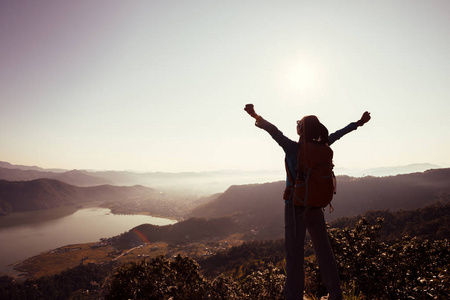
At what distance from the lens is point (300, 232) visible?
307cm

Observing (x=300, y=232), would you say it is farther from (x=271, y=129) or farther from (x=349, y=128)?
(x=349, y=128)

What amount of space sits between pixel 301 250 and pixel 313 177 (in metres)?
1.16

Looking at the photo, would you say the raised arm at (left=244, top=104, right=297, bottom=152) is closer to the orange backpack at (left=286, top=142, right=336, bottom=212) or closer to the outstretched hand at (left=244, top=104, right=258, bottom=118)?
the outstretched hand at (left=244, top=104, right=258, bottom=118)

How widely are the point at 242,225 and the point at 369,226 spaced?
157 metres

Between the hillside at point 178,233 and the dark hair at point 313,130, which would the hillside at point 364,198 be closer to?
the hillside at point 178,233

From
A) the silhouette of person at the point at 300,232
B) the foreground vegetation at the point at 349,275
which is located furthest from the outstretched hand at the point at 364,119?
the foreground vegetation at the point at 349,275

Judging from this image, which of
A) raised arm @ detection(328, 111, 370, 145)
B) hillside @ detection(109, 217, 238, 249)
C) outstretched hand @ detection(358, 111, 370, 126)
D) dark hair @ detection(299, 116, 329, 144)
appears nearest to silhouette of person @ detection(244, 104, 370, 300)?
dark hair @ detection(299, 116, 329, 144)

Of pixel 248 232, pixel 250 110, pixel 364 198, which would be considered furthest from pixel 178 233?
pixel 250 110

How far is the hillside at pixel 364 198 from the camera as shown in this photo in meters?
142

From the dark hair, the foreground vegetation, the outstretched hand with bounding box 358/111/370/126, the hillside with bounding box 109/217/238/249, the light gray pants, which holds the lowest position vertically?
the hillside with bounding box 109/217/238/249

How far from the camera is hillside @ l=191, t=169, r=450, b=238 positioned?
14188 centimetres

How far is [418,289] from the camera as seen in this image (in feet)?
15.2

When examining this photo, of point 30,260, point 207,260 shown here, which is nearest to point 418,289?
point 207,260

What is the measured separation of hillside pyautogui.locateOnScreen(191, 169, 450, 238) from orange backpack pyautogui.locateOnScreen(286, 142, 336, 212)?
5572 inches
